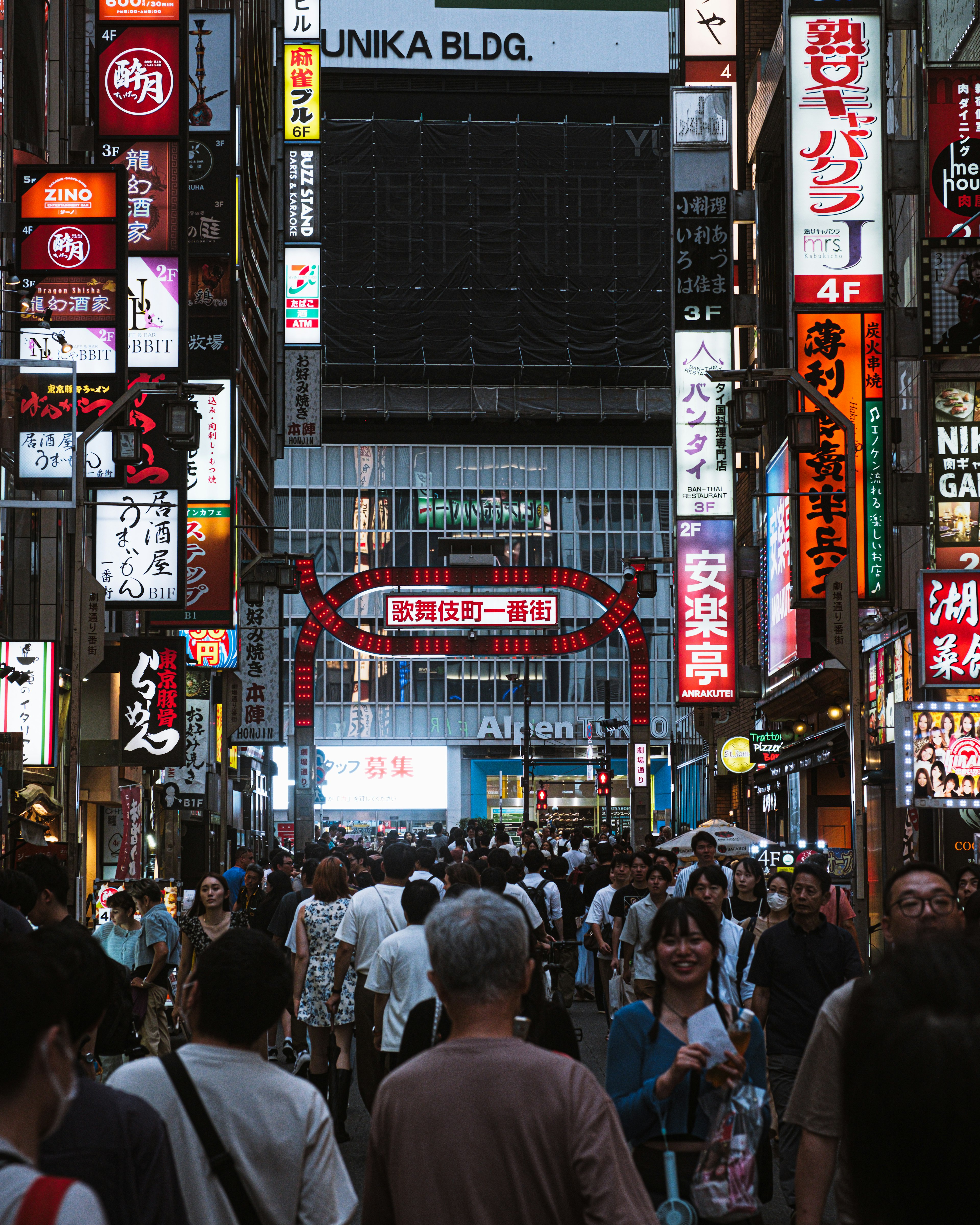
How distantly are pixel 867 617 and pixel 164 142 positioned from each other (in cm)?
1351

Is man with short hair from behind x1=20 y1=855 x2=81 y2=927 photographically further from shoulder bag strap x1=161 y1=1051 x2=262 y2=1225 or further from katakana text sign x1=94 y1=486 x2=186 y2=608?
katakana text sign x1=94 y1=486 x2=186 y2=608

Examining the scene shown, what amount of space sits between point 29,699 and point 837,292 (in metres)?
12.3

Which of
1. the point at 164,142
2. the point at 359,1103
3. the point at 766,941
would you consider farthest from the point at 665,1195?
the point at 164,142

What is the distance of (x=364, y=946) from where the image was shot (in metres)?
11.2

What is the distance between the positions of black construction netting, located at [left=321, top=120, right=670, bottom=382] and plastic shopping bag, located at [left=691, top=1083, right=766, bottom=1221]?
8597cm

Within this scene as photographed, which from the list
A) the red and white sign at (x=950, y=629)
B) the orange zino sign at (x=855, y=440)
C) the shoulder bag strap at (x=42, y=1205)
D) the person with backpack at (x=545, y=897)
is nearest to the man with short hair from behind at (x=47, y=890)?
the shoulder bag strap at (x=42, y=1205)

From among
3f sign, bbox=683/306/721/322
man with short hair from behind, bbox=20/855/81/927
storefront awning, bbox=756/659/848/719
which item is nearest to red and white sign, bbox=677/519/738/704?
storefront awning, bbox=756/659/848/719

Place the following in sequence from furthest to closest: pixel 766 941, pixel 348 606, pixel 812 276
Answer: pixel 348 606, pixel 812 276, pixel 766 941

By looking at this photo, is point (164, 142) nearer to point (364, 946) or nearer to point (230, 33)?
point (230, 33)

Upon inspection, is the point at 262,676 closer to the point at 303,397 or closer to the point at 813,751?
the point at 303,397

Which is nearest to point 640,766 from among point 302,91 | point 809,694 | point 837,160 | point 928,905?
point 809,694

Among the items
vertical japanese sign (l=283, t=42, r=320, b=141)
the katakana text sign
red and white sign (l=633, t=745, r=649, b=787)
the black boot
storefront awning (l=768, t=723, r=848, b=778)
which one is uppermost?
vertical japanese sign (l=283, t=42, r=320, b=141)

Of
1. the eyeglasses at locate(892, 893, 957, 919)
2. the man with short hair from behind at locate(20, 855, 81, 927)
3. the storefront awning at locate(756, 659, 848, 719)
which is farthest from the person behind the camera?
the storefront awning at locate(756, 659, 848, 719)

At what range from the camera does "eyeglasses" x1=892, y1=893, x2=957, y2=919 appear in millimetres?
5887
